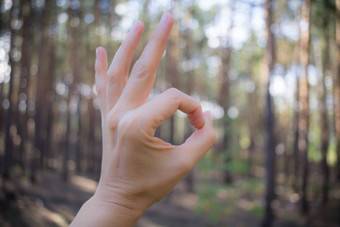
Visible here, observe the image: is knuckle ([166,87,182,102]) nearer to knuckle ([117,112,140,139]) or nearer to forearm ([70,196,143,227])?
knuckle ([117,112,140,139])

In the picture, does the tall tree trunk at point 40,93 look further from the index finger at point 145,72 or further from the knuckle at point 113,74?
the index finger at point 145,72

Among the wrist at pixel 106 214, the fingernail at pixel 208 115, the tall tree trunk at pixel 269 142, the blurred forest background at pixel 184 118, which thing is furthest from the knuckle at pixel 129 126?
the tall tree trunk at pixel 269 142

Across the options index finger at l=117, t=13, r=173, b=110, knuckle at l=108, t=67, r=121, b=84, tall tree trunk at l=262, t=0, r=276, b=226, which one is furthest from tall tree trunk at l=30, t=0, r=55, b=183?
index finger at l=117, t=13, r=173, b=110

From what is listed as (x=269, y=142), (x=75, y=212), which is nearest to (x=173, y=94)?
(x=269, y=142)

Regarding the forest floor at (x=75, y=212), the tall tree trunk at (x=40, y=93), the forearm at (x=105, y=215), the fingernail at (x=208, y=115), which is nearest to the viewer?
the forearm at (x=105, y=215)

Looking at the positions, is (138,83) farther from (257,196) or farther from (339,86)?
(257,196)

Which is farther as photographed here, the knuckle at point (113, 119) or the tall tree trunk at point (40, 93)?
the tall tree trunk at point (40, 93)

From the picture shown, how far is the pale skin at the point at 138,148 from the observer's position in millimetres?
1023

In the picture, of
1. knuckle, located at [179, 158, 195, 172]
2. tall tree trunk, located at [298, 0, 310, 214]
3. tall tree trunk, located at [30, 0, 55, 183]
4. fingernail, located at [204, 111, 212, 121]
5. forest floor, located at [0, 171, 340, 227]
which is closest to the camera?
knuckle, located at [179, 158, 195, 172]

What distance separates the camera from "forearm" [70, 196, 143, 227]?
1.00 m

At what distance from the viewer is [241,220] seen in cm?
1177

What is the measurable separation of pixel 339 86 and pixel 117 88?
14712mm

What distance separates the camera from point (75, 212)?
35.7ft

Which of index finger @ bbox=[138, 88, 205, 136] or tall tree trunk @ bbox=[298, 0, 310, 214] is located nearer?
index finger @ bbox=[138, 88, 205, 136]
